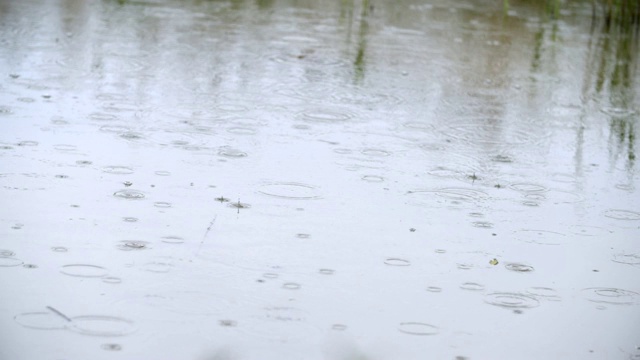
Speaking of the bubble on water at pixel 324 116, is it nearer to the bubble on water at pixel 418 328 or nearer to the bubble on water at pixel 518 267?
the bubble on water at pixel 518 267

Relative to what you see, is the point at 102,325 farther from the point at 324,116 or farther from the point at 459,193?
the point at 324,116

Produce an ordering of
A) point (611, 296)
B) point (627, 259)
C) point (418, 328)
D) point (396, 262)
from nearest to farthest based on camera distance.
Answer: point (418, 328) < point (611, 296) < point (396, 262) < point (627, 259)

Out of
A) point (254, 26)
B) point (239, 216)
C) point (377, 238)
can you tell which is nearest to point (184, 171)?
point (239, 216)

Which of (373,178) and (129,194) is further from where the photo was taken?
(373,178)

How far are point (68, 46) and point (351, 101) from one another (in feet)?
7.37

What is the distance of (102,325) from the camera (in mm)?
2996

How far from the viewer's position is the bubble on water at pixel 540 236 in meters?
4.12

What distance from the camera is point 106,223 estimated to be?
3.91 m

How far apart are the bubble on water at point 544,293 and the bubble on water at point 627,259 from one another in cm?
48

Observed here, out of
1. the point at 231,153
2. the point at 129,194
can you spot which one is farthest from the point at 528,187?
the point at 129,194

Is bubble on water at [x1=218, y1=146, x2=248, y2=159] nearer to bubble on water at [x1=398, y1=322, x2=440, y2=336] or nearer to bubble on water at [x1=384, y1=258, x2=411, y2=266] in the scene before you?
bubble on water at [x1=384, y1=258, x2=411, y2=266]

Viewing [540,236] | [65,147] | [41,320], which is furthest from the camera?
[65,147]

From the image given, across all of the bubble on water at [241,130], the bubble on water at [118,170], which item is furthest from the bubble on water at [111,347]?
the bubble on water at [241,130]

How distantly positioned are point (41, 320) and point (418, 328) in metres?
1.02
